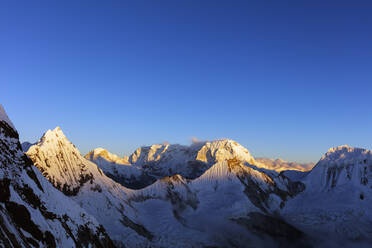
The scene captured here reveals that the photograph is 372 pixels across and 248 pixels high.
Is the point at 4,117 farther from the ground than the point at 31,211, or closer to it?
farther from the ground

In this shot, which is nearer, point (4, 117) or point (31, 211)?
point (31, 211)

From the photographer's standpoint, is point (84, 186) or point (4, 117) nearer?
point (4, 117)

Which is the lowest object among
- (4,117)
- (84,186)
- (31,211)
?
(84,186)

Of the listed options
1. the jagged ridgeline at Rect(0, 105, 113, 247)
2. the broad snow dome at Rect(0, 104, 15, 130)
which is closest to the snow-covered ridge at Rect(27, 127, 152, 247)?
the jagged ridgeline at Rect(0, 105, 113, 247)

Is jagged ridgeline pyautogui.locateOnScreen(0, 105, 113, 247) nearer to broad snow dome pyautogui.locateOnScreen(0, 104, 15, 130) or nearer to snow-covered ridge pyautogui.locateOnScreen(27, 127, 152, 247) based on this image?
broad snow dome pyautogui.locateOnScreen(0, 104, 15, 130)

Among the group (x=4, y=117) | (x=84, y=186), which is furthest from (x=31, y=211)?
(x=84, y=186)

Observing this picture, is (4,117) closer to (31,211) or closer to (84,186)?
(31,211)

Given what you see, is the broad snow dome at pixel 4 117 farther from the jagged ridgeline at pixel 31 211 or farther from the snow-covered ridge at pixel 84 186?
the snow-covered ridge at pixel 84 186

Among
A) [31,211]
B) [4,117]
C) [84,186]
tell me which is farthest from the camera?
[84,186]

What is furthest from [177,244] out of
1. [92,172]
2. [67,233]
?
[67,233]

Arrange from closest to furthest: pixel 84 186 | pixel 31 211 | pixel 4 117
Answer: pixel 31 211 < pixel 4 117 < pixel 84 186
